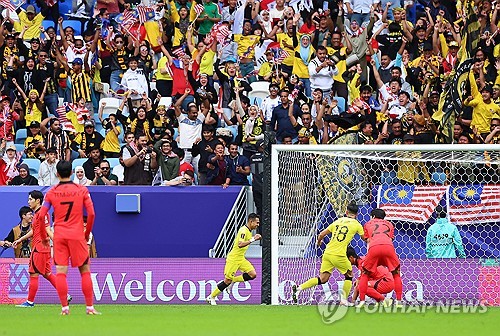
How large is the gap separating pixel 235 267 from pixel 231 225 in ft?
7.61

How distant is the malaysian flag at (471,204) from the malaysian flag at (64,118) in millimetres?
8076

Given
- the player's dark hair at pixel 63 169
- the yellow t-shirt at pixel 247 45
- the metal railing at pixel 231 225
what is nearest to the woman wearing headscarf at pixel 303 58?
the yellow t-shirt at pixel 247 45

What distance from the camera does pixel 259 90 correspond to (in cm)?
2220

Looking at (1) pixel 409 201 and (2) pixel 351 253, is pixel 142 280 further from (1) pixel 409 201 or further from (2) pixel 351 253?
(1) pixel 409 201

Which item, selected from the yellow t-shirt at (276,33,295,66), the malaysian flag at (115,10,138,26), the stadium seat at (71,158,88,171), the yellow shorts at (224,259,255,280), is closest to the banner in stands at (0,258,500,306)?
the yellow shorts at (224,259,255,280)

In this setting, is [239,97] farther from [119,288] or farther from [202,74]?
[119,288]

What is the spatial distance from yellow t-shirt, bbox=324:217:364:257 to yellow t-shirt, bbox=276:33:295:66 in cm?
708

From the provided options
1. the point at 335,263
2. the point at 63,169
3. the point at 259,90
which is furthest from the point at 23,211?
the point at 259,90

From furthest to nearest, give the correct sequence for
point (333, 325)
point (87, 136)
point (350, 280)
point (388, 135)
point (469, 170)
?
point (87, 136), point (388, 135), point (469, 170), point (350, 280), point (333, 325)

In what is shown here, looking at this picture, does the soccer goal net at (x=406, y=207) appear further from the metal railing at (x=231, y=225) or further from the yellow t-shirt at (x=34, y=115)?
the yellow t-shirt at (x=34, y=115)

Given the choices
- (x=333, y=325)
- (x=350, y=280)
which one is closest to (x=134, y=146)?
(x=350, y=280)

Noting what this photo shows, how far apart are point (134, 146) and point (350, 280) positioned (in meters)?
6.01

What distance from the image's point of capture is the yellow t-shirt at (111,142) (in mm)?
21422

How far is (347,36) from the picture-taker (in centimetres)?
2286
